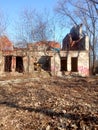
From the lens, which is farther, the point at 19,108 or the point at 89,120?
the point at 19,108

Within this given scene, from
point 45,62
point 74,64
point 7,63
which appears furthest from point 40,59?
point 74,64

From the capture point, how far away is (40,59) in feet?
104

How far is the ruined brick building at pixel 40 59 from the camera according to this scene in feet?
101

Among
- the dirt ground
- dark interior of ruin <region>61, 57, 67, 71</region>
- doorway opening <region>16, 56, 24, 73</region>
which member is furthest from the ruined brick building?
the dirt ground

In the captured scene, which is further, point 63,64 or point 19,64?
point 63,64

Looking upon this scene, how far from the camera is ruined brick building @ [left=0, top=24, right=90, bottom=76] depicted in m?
30.8

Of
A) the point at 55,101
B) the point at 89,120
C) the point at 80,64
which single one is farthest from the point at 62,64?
the point at 89,120

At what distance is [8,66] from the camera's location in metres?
31.6

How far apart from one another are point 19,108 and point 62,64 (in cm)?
2635

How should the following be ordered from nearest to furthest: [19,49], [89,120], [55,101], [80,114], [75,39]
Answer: [89,120], [80,114], [55,101], [19,49], [75,39]

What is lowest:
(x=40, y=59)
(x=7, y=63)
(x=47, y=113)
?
(x=47, y=113)

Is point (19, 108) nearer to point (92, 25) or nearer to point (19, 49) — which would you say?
point (19, 49)

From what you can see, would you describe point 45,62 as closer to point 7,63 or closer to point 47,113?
point 7,63

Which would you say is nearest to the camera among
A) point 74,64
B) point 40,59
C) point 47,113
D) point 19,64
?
point 47,113
